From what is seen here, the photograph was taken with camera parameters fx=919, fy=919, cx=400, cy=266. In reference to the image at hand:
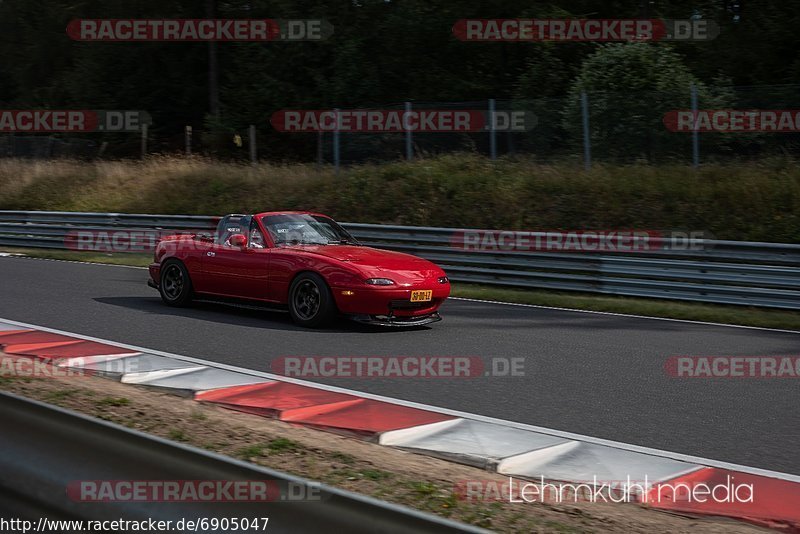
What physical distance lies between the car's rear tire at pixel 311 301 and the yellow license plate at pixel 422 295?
918 mm

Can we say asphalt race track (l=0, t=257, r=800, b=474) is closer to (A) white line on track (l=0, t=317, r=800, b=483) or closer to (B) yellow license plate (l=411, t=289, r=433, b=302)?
(A) white line on track (l=0, t=317, r=800, b=483)

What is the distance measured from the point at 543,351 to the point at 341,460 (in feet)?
15.0

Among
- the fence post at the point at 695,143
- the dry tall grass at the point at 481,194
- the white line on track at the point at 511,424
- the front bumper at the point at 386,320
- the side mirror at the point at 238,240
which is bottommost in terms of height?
the white line on track at the point at 511,424

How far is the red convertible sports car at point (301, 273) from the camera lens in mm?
10406

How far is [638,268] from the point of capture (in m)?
14.1

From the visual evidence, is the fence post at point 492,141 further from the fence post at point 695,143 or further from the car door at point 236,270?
the car door at point 236,270

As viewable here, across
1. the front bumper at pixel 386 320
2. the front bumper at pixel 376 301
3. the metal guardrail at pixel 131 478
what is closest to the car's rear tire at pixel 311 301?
the front bumper at pixel 376 301

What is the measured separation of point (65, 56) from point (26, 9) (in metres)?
6.23

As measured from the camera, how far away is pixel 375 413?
6.71 meters

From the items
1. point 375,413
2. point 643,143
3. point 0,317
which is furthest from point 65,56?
point 375,413

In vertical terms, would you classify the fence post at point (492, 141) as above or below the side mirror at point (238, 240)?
above

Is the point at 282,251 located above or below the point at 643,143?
below

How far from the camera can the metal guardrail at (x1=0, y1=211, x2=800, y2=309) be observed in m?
12.9

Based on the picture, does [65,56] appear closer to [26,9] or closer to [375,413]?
[26,9]
